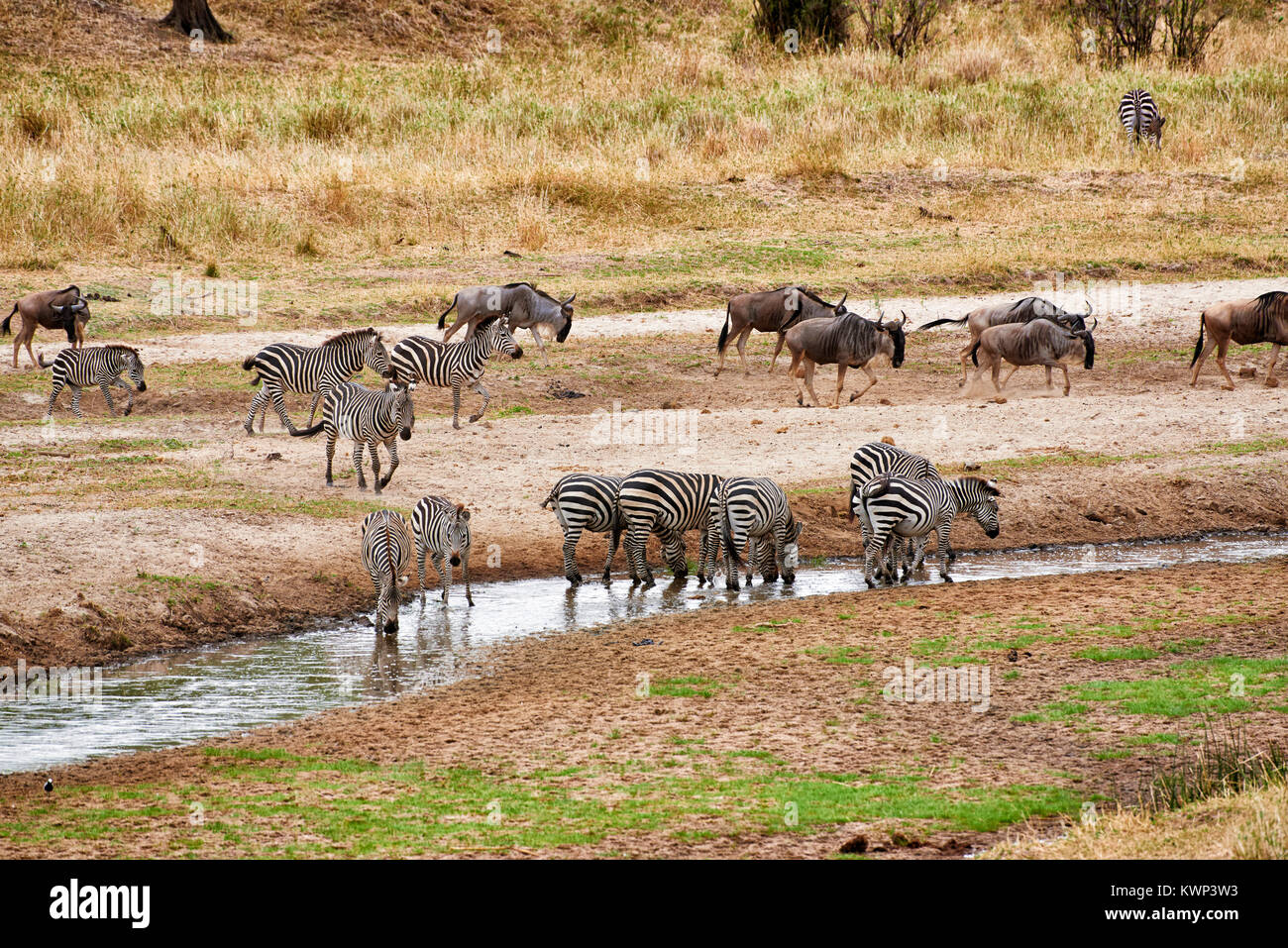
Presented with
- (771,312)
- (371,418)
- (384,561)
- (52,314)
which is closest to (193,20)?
(52,314)

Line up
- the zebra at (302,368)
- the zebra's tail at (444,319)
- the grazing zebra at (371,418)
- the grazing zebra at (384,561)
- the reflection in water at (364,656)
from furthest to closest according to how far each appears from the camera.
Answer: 1. the zebra's tail at (444,319)
2. the zebra at (302,368)
3. the grazing zebra at (371,418)
4. the grazing zebra at (384,561)
5. the reflection in water at (364,656)

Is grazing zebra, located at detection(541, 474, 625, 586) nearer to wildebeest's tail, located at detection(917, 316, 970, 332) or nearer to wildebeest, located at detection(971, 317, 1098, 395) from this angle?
wildebeest, located at detection(971, 317, 1098, 395)

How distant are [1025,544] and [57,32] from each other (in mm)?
32185

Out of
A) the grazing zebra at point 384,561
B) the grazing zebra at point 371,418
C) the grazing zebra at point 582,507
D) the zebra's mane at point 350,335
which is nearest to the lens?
the grazing zebra at point 384,561

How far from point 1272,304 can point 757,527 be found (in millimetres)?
10172

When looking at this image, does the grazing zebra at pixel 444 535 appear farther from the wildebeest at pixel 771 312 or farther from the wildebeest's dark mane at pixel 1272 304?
the wildebeest's dark mane at pixel 1272 304

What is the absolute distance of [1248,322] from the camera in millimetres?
20031

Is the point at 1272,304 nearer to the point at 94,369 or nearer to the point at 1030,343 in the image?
the point at 1030,343

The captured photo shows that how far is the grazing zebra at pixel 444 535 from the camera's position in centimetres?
1252

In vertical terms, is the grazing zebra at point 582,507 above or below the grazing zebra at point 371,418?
below

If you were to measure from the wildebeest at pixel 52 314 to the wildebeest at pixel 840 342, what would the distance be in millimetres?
9153

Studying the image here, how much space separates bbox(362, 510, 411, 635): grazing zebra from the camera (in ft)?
38.4

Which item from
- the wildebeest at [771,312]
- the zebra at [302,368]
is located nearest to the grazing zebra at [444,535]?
the zebra at [302,368]
